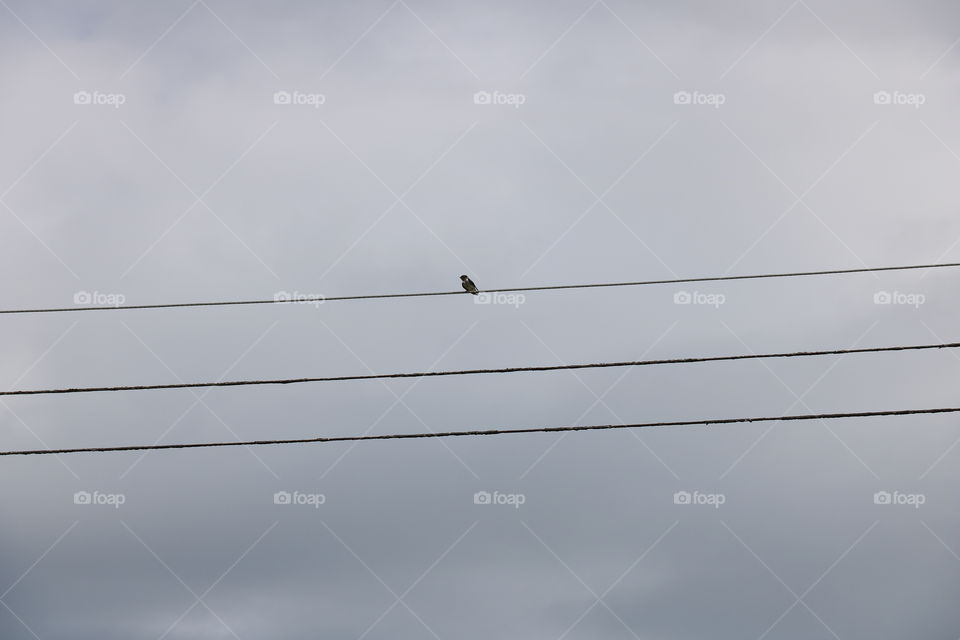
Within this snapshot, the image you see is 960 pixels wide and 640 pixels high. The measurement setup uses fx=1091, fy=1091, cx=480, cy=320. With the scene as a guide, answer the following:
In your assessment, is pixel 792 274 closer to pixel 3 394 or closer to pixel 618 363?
pixel 618 363

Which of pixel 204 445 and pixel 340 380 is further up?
pixel 340 380

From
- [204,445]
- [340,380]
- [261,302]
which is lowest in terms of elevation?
[204,445]

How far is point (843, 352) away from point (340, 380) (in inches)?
223

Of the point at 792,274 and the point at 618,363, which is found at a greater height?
the point at 792,274

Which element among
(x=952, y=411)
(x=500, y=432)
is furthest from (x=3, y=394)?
(x=952, y=411)

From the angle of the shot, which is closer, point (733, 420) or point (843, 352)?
point (843, 352)

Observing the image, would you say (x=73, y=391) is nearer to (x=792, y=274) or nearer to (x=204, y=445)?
(x=204, y=445)

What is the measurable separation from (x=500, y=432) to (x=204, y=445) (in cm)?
340

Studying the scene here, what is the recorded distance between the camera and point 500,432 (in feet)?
41.6

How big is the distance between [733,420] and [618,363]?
1562 mm

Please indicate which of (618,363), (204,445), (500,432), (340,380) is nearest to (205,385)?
(204,445)

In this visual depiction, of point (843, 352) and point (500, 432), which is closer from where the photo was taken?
point (843, 352)

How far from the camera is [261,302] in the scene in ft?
43.5

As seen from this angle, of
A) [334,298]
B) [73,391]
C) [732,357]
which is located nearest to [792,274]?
[732,357]
